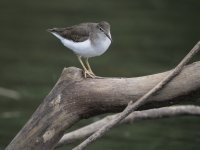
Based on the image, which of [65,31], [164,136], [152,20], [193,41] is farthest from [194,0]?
[65,31]

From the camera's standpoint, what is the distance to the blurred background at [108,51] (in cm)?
935

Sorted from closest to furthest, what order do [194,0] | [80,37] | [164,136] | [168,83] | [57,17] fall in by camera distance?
[168,83] → [80,37] → [164,136] → [57,17] → [194,0]

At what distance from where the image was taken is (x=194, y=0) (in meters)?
14.6

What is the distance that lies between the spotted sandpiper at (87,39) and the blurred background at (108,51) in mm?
2742

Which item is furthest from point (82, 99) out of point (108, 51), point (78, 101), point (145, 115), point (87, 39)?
point (108, 51)

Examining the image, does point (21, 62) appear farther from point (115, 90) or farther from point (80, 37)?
point (115, 90)

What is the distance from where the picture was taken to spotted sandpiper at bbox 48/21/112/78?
5.97 m

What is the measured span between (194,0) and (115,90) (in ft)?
31.3

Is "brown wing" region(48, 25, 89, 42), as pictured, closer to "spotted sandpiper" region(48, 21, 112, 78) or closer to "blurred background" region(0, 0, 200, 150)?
"spotted sandpiper" region(48, 21, 112, 78)

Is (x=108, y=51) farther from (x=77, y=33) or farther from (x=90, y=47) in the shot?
(x=90, y=47)

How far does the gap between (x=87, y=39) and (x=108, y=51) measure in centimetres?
624

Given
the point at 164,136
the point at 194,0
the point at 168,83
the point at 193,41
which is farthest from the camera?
the point at 194,0

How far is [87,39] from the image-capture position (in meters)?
6.12

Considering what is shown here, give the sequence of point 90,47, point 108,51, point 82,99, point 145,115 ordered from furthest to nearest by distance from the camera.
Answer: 1. point 108,51
2. point 145,115
3. point 90,47
4. point 82,99
